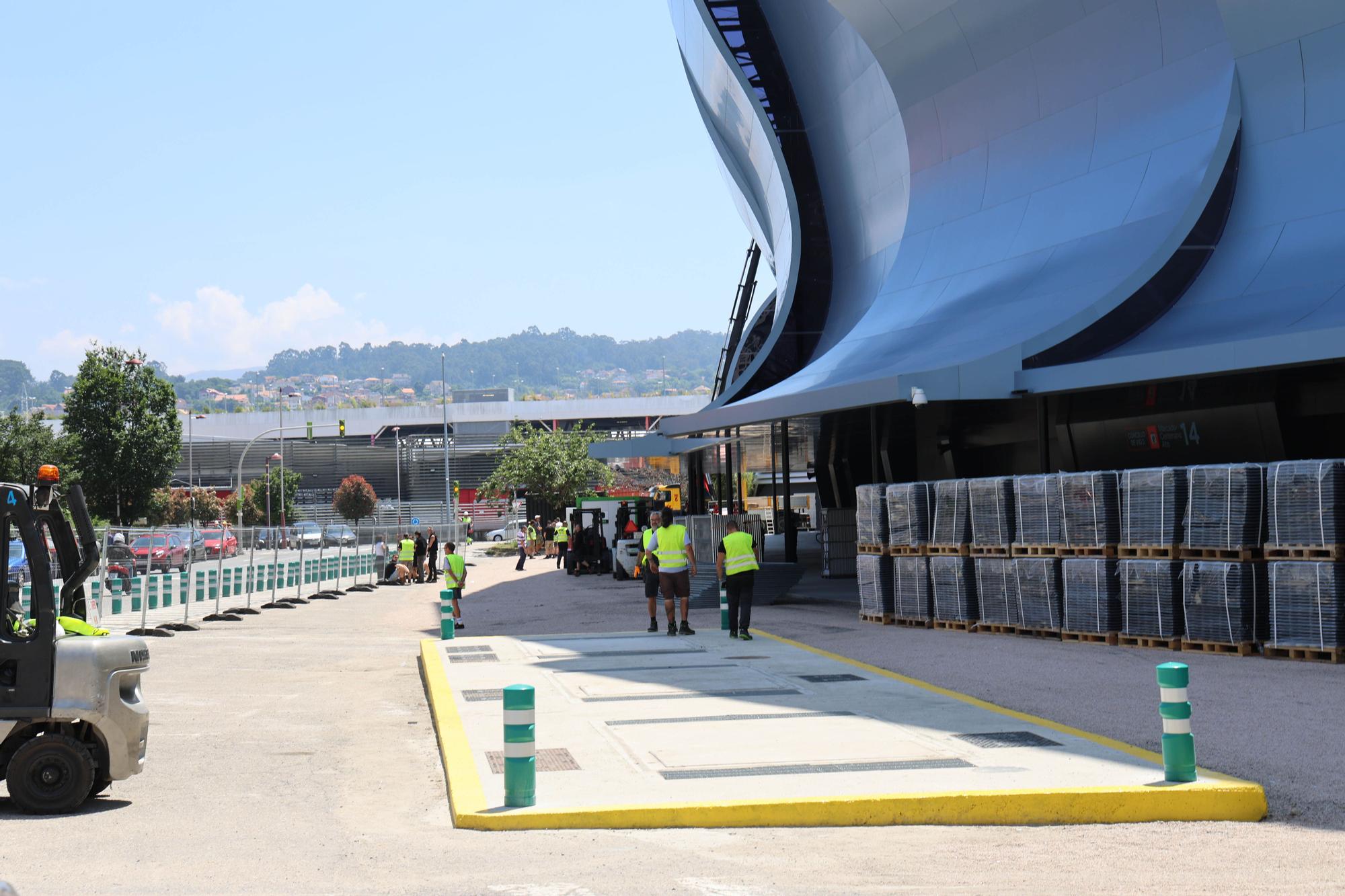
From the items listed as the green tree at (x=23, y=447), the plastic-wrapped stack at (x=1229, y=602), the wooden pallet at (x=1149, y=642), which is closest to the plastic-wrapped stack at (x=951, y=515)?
the wooden pallet at (x=1149, y=642)

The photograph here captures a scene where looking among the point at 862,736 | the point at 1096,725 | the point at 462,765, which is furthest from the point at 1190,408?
the point at 462,765

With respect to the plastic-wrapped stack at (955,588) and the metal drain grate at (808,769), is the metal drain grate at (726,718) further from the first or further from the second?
the plastic-wrapped stack at (955,588)

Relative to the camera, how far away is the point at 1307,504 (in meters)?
15.2

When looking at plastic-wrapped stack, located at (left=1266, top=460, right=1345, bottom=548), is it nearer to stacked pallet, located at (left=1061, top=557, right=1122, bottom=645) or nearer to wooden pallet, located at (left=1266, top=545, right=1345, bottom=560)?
wooden pallet, located at (left=1266, top=545, right=1345, bottom=560)

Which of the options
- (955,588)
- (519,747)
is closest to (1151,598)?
(955,588)

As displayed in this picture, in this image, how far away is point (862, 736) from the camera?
1048cm

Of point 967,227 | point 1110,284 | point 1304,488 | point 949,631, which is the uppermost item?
point 967,227

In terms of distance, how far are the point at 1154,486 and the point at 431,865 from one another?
12.2 metres

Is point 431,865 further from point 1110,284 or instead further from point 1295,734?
point 1110,284

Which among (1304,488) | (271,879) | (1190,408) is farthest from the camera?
(1190,408)

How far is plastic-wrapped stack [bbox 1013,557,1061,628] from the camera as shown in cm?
1827

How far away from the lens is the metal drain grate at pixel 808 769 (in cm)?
916

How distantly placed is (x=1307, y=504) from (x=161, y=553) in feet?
99.8

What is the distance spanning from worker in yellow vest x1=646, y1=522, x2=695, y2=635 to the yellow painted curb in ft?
33.9
